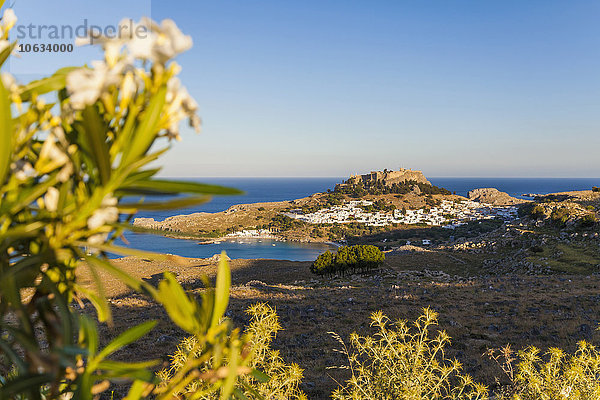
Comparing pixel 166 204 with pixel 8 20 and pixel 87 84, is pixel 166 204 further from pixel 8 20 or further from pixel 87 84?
pixel 8 20

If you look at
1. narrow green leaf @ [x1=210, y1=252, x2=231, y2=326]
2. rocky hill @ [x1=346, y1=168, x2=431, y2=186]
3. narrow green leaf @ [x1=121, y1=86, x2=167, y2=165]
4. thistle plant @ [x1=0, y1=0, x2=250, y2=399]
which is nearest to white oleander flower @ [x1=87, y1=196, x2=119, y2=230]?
thistle plant @ [x1=0, y1=0, x2=250, y2=399]

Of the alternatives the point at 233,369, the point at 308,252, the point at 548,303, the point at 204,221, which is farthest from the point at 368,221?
the point at 233,369

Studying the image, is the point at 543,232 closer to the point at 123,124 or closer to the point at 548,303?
the point at 548,303

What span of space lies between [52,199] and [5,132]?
156 millimetres

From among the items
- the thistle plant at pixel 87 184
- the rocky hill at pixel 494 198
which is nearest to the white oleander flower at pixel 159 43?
the thistle plant at pixel 87 184

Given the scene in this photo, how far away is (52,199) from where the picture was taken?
67cm

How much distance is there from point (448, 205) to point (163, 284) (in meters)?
78.8

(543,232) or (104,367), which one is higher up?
(104,367)

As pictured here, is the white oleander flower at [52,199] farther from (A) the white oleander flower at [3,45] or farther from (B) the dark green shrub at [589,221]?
(B) the dark green shrub at [589,221]

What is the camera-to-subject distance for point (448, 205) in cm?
7238

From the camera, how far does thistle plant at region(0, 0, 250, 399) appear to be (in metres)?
0.60

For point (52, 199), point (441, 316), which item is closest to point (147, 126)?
point (52, 199)

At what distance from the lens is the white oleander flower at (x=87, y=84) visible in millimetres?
564

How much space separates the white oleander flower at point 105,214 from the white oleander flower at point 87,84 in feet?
0.61
